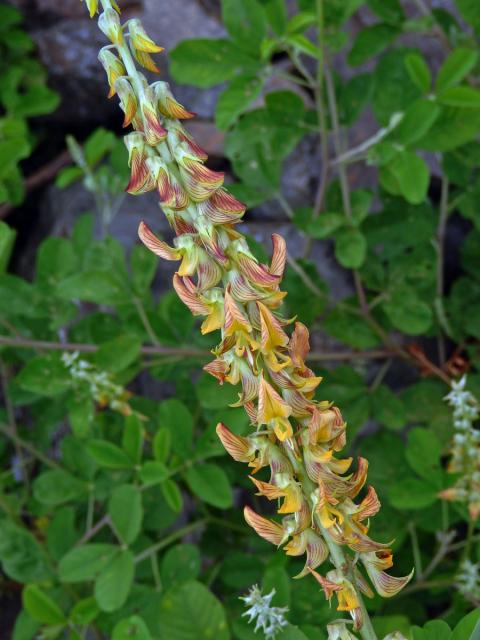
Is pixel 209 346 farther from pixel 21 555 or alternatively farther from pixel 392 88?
pixel 392 88

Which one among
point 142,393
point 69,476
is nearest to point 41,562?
point 69,476

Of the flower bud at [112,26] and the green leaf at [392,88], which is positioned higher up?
the flower bud at [112,26]

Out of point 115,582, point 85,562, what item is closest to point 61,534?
point 85,562

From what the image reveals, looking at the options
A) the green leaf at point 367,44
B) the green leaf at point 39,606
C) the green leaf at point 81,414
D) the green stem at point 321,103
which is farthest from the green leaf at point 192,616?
the green leaf at point 367,44

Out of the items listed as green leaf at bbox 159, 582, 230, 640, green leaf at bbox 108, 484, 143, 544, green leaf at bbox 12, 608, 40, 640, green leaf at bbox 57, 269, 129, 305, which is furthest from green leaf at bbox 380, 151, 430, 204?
green leaf at bbox 12, 608, 40, 640

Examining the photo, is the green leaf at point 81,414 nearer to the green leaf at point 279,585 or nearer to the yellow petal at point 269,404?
the green leaf at point 279,585

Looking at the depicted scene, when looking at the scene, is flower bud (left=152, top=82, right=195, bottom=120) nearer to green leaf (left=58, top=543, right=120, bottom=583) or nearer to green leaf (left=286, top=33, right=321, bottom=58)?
green leaf (left=286, top=33, right=321, bottom=58)

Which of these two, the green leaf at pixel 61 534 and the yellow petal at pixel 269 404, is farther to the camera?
the green leaf at pixel 61 534
